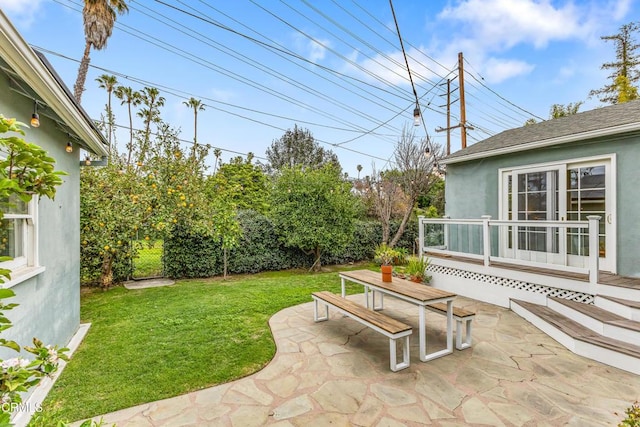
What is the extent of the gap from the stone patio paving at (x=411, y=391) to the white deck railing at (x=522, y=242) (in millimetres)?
1826

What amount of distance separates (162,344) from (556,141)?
7.87 m

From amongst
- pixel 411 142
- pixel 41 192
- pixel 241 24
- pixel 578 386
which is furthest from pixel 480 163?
pixel 41 192

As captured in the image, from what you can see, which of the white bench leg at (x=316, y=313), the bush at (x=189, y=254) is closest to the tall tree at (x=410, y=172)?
the bush at (x=189, y=254)

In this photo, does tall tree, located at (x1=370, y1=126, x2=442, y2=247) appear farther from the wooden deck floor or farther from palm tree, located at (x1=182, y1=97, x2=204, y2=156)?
palm tree, located at (x1=182, y1=97, x2=204, y2=156)

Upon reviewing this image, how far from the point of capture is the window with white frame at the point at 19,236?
2873mm

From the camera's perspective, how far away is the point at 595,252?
4.68 metres

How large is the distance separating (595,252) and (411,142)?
7.76 metres

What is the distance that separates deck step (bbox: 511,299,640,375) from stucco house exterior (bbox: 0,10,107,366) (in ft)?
20.6

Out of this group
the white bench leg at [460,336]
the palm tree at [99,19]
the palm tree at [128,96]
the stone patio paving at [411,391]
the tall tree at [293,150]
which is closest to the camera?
the stone patio paving at [411,391]

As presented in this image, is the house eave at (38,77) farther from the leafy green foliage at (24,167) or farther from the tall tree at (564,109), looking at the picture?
the tall tree at (564,109)

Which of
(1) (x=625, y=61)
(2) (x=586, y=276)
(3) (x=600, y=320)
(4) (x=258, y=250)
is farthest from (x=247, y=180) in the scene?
(1) (x=625, y=61)

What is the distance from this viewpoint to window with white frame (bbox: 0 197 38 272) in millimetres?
2873

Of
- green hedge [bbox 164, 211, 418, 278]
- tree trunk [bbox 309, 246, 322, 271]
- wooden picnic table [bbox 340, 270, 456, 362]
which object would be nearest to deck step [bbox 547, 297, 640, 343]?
wooden picnic table [bbox 340, 270, 456, 362]

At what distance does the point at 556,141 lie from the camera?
5.94 m
